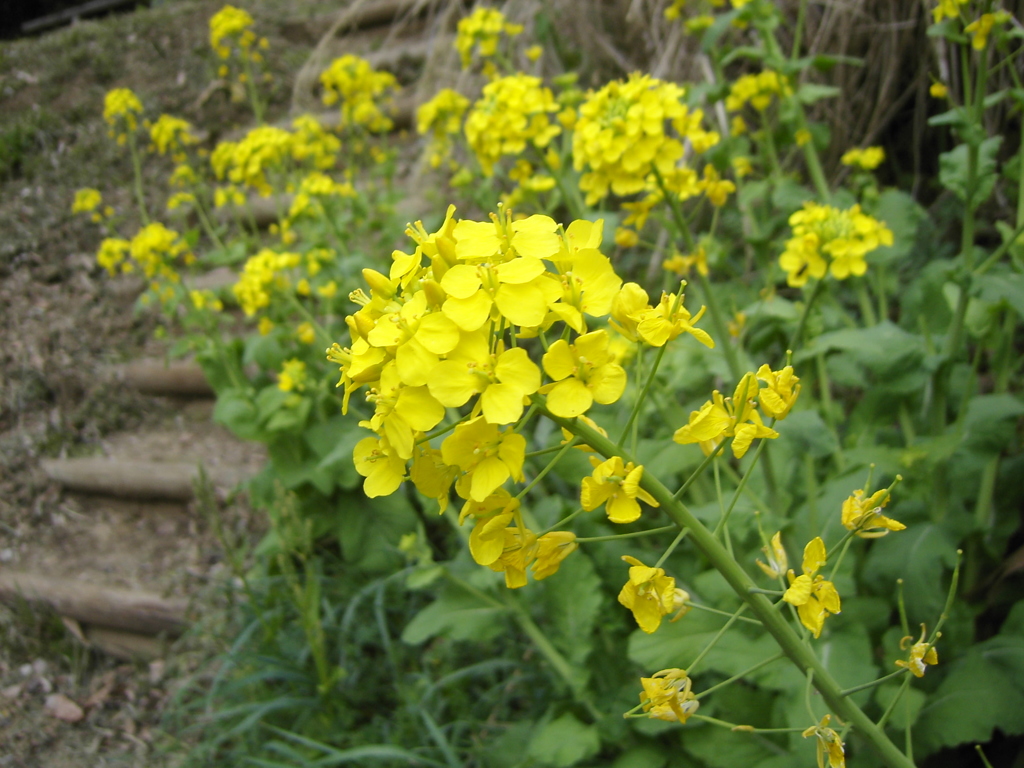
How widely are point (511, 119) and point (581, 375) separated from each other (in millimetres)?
1447

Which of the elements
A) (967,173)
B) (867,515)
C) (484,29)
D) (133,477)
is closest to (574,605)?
(867,515)

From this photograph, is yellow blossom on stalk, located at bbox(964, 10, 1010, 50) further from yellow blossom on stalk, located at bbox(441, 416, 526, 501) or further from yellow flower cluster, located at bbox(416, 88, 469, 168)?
yellow flower cluster, located at bbox(416, 88, 469, 168)

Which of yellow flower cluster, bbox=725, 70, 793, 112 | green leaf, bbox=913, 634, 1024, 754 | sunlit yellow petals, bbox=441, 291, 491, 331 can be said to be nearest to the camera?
sunlit yellow petals, bbox=441, 291, 491, 331

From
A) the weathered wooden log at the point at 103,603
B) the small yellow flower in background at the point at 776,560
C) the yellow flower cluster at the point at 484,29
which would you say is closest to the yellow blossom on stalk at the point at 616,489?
the small yellow flower in background at the point at 776,560

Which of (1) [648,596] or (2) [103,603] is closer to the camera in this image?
(1) [648,596]

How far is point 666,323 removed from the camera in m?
0.87

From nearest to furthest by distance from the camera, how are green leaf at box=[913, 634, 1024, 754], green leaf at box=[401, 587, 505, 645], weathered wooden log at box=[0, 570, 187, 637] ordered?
green leaf at box=[913, 634, 1024, 754]
green leaf at box=[401, 587, 505, 645]
weathered wooden log at box=[0, 570, 187, 637]

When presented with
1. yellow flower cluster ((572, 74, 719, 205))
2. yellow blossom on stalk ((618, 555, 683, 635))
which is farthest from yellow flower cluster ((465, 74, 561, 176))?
yellow blossom on stalk ((618, 555, 683, 635))

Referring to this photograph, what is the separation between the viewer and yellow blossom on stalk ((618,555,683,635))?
875 millimetres

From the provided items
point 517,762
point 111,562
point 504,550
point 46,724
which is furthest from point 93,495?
point 504,550

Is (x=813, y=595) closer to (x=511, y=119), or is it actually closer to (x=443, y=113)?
(x=511, y=119)

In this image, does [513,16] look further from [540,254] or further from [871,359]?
[540,254]

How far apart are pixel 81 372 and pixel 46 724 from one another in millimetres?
2101

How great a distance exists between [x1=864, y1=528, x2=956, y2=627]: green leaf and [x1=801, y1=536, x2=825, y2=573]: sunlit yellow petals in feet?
3.07
